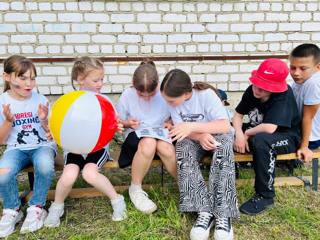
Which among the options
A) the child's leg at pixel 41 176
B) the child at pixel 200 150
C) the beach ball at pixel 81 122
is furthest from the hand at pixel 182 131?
the child's leg at pixel 41 176

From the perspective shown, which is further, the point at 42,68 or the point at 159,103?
the point at 42,68

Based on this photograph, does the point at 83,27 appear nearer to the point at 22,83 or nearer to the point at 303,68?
the point at 22,83

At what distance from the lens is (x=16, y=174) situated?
2734mm

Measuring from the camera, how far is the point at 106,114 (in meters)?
2.59

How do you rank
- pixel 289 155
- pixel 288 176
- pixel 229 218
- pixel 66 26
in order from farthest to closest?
pixel 66 26
pixel 288 176
pixel 289 155
pixel 229 218

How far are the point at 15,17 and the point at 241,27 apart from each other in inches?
123

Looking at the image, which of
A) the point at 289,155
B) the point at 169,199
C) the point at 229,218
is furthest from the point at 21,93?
the point at 289,155

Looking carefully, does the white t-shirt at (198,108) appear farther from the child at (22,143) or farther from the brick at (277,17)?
the brick at (277,17)

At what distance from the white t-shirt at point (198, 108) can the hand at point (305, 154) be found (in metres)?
0.78

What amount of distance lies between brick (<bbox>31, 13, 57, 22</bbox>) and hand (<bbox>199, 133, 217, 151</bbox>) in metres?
3.24

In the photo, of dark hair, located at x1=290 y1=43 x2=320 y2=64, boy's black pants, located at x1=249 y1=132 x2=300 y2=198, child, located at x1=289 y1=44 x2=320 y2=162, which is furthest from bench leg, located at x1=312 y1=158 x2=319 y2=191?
dark hair, located at x1=290 y1=43 x2=320 y2=64

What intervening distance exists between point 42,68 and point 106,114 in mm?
→ 2958

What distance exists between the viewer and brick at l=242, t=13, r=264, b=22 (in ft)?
17.3

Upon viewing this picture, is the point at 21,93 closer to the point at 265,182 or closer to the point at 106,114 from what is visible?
the point at 106,114
